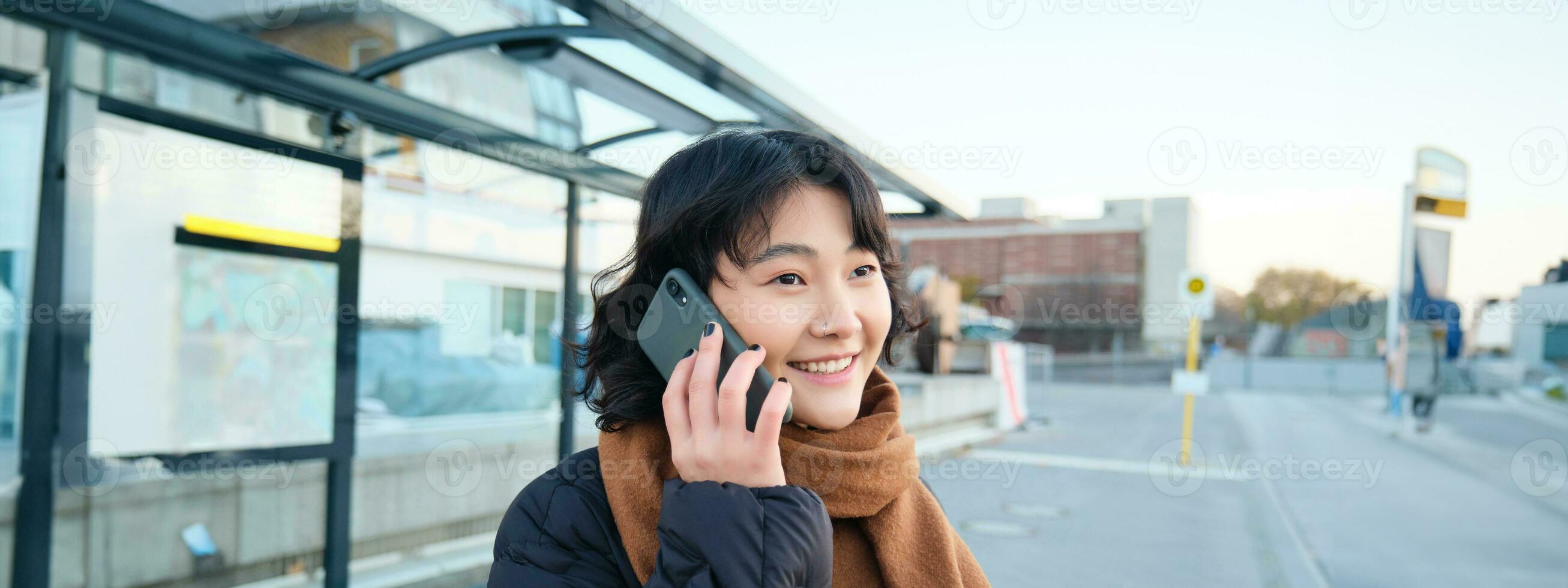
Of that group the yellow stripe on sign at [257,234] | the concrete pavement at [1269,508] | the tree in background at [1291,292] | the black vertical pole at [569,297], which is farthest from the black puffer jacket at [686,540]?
the tree in background at [1291,292]

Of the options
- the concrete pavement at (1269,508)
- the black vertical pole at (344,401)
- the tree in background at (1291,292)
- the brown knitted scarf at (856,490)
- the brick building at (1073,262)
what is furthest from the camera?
the brick building at (1073,262)

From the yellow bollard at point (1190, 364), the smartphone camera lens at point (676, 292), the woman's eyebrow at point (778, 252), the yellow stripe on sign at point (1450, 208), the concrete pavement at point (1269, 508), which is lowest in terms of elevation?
the concrete pavement at point (1269, 508)

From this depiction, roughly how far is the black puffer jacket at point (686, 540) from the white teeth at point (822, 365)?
22 centimetres

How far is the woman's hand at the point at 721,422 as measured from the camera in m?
1.05

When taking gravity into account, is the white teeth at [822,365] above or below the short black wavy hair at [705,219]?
below

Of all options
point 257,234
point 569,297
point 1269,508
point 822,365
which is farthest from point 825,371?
point 1269,508

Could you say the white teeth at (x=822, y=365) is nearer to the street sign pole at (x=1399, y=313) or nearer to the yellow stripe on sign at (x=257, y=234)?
the yellow stripe on sign at (x=257, y=234)

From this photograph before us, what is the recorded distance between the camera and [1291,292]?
57.7 m

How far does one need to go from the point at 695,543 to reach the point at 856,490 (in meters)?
0.33

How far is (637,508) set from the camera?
1.20 meters

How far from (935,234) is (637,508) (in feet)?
229

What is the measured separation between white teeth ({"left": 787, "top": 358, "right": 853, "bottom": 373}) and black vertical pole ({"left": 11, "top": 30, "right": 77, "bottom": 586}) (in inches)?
109

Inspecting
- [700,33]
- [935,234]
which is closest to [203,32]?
[700,33]

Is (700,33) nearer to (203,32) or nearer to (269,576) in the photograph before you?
(203,32)
